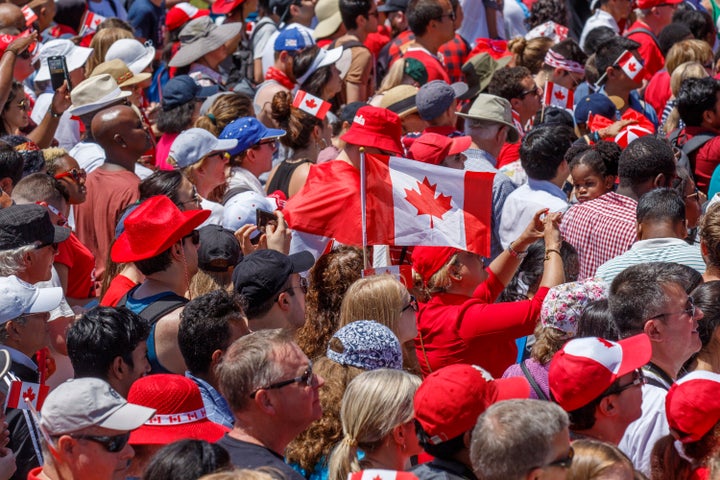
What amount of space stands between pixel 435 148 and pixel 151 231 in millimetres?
2263

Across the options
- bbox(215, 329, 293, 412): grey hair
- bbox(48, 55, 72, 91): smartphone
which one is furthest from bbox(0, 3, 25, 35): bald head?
bbox(215, 329, 293, 412): grey hair

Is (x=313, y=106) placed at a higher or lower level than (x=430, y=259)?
lower

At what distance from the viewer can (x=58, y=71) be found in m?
9.12

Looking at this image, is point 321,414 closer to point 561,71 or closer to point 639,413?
point 639,413

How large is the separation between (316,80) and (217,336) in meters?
5.03

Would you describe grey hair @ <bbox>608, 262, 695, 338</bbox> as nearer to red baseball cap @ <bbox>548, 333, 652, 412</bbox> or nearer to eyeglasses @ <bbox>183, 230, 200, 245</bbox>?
red baseball cap @ <bbox>548, 333, 652, 412</bbox>

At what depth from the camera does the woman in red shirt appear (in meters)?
5.41

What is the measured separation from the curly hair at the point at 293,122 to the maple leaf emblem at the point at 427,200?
1985mm

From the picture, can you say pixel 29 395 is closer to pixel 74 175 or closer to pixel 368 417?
pixel 368 417

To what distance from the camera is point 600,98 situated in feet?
29.8

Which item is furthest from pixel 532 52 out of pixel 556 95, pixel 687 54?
pixel 687 54

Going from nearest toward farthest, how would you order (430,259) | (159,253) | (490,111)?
(159,253), (430,259), (490,111)

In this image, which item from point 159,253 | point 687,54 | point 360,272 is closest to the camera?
point 159,253

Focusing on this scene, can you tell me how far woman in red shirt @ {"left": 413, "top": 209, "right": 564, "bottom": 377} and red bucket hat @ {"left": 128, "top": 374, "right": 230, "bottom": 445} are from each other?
5.14 feet
